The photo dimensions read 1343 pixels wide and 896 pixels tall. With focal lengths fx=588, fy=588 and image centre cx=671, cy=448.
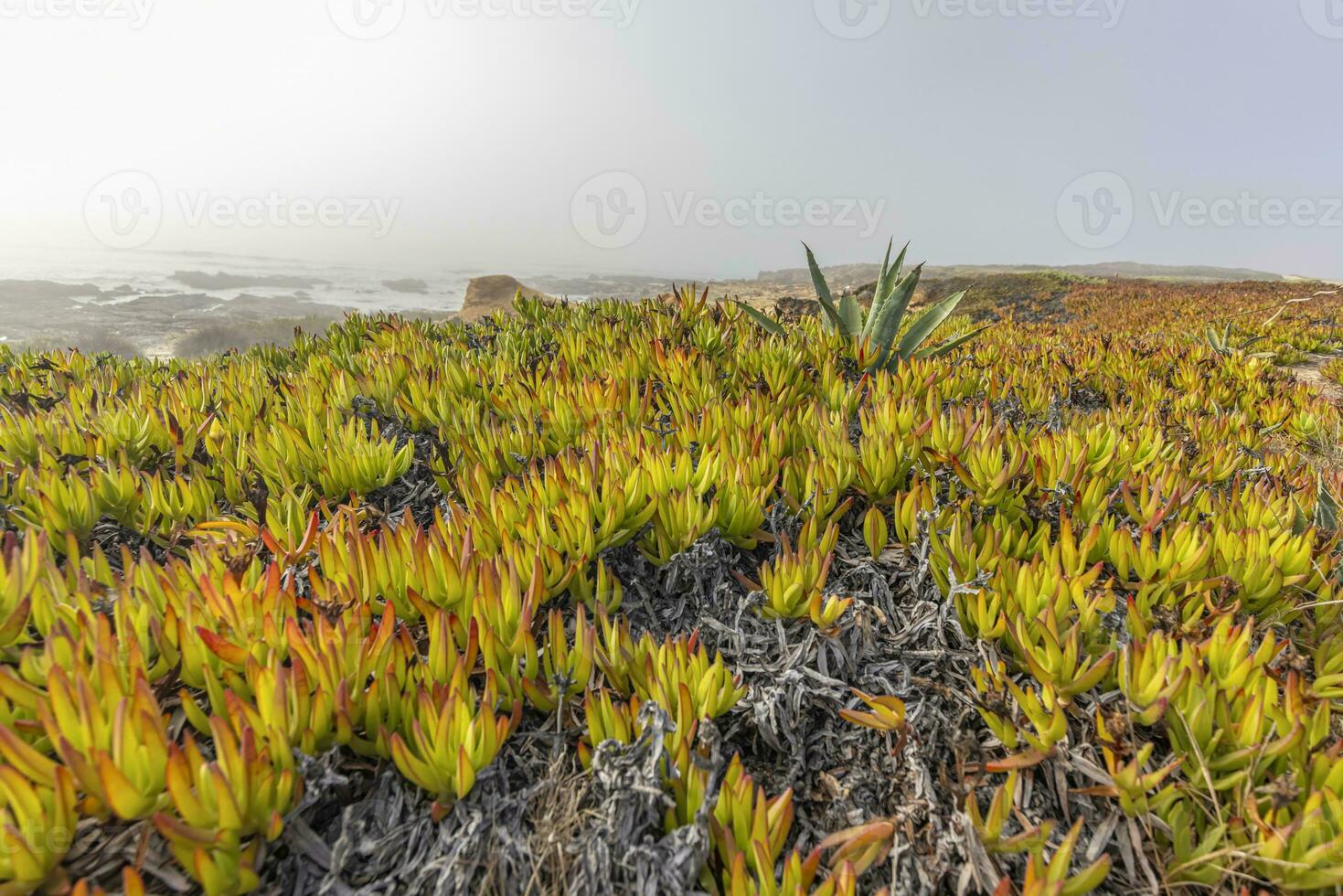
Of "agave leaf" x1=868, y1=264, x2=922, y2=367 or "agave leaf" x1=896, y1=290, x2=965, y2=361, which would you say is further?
"agave leaf" x1=896, y1=290, x2=965, y2=361

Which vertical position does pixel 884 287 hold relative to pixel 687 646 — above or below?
above

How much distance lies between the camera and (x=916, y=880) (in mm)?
1232

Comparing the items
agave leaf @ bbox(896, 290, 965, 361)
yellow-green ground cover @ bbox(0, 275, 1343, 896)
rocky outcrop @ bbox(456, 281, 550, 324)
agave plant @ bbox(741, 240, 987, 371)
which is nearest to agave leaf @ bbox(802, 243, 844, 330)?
agave plant @ bbox(741, 240, 987, 371)

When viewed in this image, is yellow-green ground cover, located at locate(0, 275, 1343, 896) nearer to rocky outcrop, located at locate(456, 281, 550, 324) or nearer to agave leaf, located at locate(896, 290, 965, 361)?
agave leaf, located at locate(896, 290, 965, 361)

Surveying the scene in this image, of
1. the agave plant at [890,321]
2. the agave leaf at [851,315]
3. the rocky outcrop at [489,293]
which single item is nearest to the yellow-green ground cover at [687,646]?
the agave plant at [890,321]

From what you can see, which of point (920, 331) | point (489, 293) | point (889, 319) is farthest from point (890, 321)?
point (489, 293)

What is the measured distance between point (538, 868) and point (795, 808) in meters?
0.63

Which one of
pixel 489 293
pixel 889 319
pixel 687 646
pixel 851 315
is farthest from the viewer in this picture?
pixel 489 293

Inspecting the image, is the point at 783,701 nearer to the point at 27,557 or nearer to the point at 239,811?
the point at 239,811

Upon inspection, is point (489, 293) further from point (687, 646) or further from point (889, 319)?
point (687, 646)

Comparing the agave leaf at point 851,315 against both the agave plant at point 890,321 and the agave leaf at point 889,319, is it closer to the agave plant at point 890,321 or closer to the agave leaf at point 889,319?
the agave plant at point 890,321

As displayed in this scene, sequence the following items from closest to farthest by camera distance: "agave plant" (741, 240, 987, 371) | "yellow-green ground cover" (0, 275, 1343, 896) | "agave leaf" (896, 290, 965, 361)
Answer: "yellow-green ground cover" (0, 275, 1343, 896) < "agave plant" (741, 240, 987, 371) < "agave leaf" (896, 290, 965, 361)

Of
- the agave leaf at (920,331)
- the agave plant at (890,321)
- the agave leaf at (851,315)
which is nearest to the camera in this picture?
the agave plant at (890,321)

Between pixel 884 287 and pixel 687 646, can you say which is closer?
pixel 687 646
